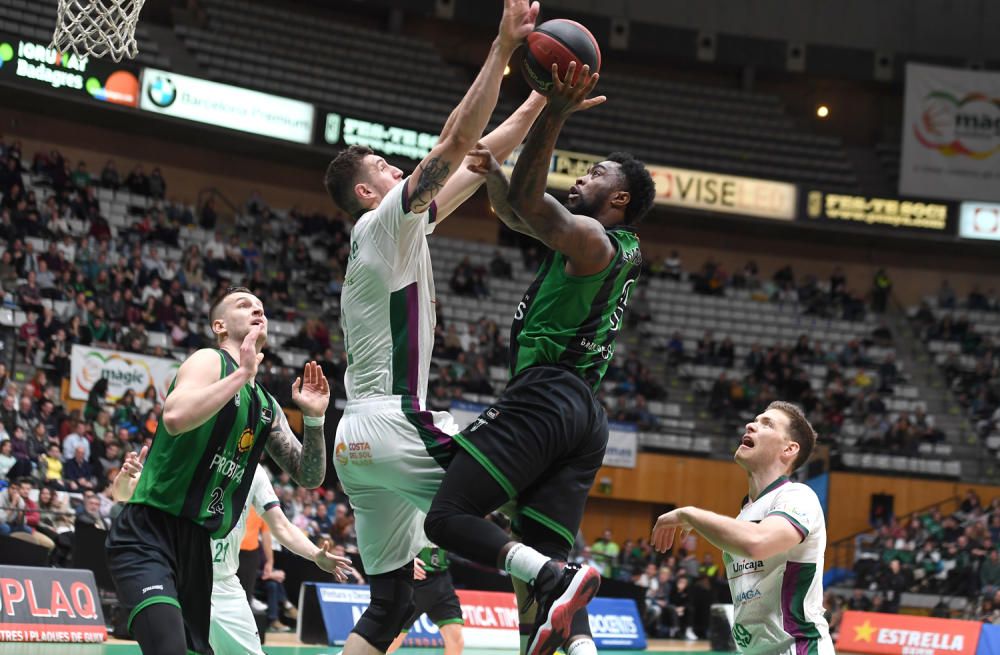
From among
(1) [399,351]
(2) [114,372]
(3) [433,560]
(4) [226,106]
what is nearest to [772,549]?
(1) [399,351]

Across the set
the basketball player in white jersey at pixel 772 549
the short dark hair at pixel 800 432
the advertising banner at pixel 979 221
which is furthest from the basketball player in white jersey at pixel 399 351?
the advertising banner at pixel 979 221

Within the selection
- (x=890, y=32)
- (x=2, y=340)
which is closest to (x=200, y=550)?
(x=2, y=340)

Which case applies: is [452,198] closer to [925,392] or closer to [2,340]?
[2,340]

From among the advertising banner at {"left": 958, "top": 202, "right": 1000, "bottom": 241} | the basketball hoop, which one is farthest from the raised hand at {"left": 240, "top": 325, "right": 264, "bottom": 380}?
the advertising banner at {"left": 958, "top": 202, "right": 1000, "bottom": 241}

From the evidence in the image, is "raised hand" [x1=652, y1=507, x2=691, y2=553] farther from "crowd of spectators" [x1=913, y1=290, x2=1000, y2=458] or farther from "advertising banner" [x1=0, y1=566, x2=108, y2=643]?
"crowd of spectators" [x1=913, y1=290, x2=1000, y2=458]

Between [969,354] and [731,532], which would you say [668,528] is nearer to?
[731,532]

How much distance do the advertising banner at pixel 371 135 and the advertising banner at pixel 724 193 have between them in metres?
4.23

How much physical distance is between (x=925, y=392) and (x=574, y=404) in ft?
90.9

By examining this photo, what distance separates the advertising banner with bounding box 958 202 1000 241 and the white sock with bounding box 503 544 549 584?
29632 mm

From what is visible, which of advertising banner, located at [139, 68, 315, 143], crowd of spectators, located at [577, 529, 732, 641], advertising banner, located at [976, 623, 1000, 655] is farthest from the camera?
advertising banner, located at [139, 68, 315, 143]

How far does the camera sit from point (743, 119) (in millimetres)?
33625

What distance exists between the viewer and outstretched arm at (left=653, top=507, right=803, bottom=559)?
5.07 m

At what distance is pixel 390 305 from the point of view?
5363 millimetres

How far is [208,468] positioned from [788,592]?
2.59 meters
